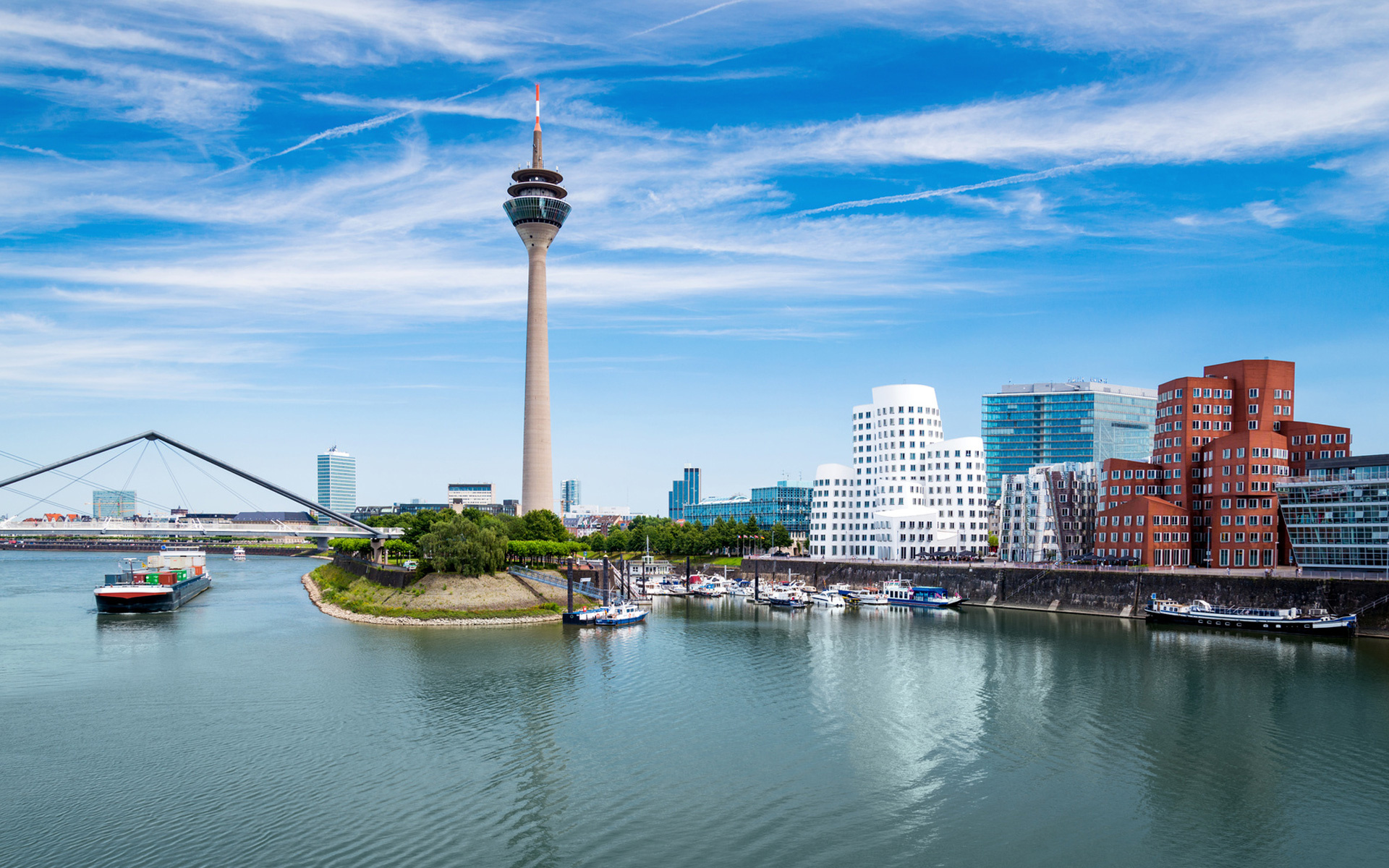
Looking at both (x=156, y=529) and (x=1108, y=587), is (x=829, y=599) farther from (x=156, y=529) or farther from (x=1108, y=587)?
(x=156, y=529)

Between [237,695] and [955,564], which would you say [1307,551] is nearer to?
[955,564]

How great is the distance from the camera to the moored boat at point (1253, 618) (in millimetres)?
75438

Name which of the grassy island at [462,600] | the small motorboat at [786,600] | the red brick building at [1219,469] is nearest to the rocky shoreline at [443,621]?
the grassy island at [462,600]

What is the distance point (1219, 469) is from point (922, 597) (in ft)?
116

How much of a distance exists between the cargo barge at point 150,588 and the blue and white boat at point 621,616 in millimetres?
48401

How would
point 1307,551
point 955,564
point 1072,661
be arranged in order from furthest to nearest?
1. point 955,564
2. point 1307,551
3. point 1072,661

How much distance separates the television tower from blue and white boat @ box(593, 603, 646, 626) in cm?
5573

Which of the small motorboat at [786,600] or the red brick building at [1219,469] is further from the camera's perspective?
the small motorboat at [786,600]

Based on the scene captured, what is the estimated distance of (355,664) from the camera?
61.2 metres

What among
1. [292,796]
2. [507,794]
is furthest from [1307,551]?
[292,796]

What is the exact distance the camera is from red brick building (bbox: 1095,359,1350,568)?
94.1 meters

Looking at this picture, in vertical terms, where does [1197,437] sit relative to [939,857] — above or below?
above

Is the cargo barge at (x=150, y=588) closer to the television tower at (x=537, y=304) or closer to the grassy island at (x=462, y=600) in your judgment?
the grassy island at (x=462, y=600)

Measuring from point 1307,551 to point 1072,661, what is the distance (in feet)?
139
